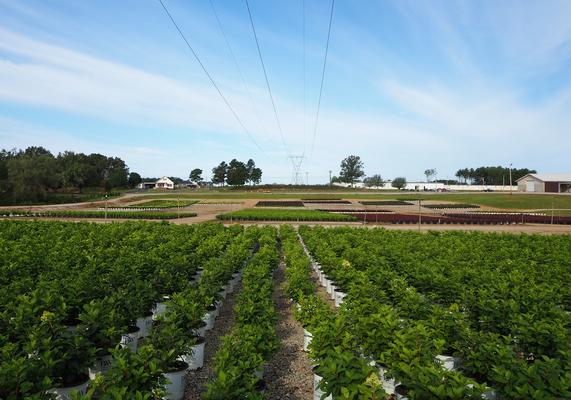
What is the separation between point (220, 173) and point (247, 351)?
165m

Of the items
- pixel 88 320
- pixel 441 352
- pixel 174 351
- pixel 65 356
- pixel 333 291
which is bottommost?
pixel 333 291

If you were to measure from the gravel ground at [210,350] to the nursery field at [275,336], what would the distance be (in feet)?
0.15

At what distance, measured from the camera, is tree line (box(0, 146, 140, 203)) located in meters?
62.8

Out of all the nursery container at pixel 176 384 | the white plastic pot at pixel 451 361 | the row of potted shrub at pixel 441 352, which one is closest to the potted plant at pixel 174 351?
the nursery container at pixel 176 384

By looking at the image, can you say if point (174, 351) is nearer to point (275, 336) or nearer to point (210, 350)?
point (275, 336)

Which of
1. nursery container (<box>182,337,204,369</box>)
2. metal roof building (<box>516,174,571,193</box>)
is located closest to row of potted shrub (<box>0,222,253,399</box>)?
nursery container (<box>182,337,204,369</box>)

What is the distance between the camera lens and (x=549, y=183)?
3836 inches

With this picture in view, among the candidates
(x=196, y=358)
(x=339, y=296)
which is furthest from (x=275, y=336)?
(x=339, y=296)

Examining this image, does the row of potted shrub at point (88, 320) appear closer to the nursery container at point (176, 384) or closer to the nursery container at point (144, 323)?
the nursery container at point (144, 323)

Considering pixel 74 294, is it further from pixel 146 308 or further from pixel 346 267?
pixel 346 267

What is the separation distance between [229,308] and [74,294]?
410 centimetres

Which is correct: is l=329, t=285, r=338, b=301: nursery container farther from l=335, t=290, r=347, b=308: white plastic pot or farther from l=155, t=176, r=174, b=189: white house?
l=155, t=176, r=174, b=189: white house

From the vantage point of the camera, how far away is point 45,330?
222 inches

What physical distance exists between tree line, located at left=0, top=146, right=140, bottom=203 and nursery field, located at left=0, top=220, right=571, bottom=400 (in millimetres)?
59996
